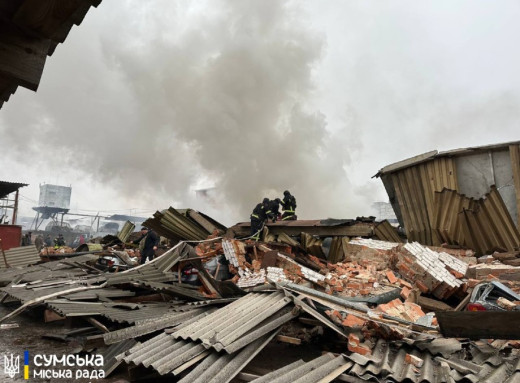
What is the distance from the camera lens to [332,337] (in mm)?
3445

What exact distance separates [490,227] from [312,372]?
5.55 meters

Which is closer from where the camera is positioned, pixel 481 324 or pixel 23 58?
pixel 23 58

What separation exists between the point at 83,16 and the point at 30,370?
3216 millimetres

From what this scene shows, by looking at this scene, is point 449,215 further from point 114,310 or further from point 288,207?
point 114,310

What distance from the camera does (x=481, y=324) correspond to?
274 centimetres

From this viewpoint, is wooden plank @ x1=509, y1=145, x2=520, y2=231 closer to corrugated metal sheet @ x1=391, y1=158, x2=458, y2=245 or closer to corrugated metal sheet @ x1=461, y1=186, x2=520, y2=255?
corrugated metal sheet @ x1=461, y1=186, x2=520, y2=255

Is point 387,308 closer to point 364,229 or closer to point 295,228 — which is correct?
point 364,229

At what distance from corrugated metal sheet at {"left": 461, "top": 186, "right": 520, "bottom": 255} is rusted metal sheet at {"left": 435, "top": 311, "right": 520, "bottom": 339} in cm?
411

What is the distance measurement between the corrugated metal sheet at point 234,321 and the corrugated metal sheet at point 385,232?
466 centimetres

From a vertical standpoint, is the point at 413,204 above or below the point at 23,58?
above

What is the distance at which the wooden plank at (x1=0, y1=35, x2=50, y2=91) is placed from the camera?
5.07 feet

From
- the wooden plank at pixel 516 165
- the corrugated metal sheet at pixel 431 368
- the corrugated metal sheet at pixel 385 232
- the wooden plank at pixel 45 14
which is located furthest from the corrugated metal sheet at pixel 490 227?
the wooden plank at pixel 45 14

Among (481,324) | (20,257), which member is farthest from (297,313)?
(20,257)

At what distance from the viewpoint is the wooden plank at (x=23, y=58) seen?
5.07 ft
